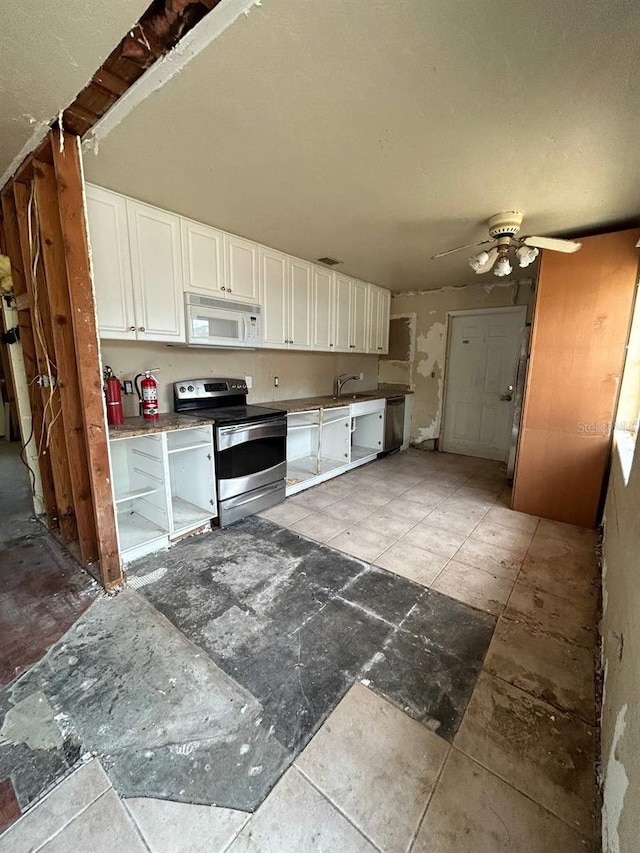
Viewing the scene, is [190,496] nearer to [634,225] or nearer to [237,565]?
[237,565]

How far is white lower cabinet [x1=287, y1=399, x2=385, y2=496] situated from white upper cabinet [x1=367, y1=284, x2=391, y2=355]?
3.00 feet

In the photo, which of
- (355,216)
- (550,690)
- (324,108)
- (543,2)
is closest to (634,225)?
(355,216)

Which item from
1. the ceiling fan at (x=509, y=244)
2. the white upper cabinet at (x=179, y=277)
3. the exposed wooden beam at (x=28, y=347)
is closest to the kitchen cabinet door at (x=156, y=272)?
the white upper cabinet at (x=179, y=277)

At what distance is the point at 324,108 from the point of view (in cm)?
145

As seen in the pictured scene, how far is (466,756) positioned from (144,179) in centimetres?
315

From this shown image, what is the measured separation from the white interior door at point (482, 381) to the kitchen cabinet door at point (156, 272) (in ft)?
12.3

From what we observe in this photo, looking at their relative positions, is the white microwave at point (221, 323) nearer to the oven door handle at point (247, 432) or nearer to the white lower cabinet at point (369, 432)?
the oven door handle at point (247, 432)

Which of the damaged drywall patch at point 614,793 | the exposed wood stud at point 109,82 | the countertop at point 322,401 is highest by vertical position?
the exposed wood stud at point 109,82

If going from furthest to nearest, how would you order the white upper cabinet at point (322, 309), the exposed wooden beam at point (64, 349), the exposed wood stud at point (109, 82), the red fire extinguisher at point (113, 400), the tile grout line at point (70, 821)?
the white upper cabinet at point (322, 309) → the red fire extinguisher at point (113, 400) → the exposed wooden beam at point (64, 349) → the exposed wood stud at point (109, 82) → the tile grout line at point (70, 821)

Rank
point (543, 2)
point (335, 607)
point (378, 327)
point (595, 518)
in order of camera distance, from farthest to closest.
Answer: point (378, 327) → point (595, 518) → point (335, 607) → point (543, 2)

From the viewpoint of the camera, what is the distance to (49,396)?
219cm

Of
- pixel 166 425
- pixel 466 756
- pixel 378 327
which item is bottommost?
pixel 466 756

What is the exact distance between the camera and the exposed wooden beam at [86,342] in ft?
5.51

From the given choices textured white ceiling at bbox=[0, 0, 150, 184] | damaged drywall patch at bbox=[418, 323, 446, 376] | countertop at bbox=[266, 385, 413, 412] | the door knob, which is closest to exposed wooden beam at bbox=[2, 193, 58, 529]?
textured white ceiling at bbox=[0, 0, 150, 184]
